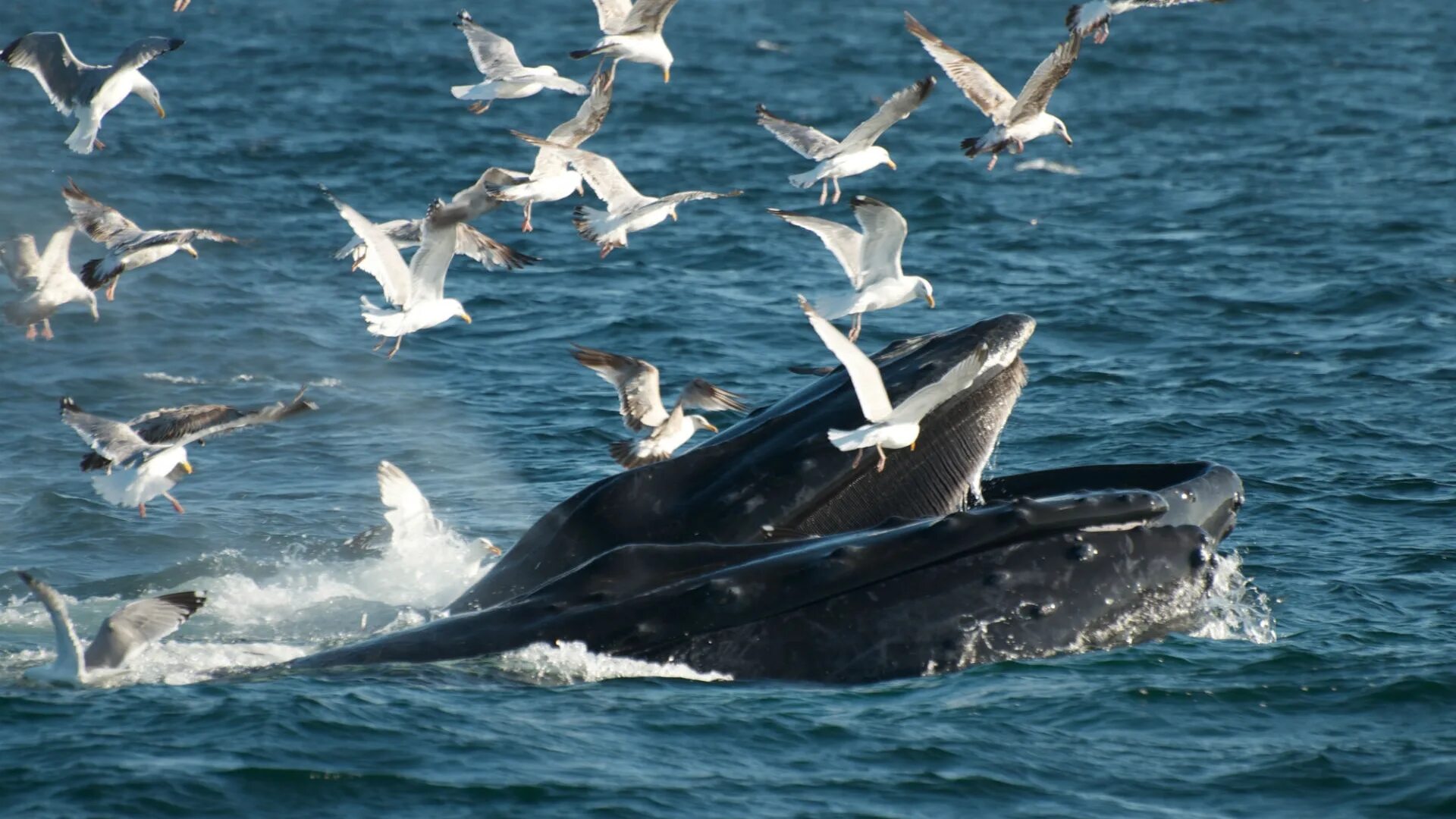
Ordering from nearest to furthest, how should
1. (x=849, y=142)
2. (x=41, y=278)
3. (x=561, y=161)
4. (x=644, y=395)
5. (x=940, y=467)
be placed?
(x=940, y=467) < (x=644, y=395) < (x=849, y=142) < (x=561, y=161) < (x=41, y=278)

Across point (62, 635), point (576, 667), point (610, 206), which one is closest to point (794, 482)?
point (576, 667)

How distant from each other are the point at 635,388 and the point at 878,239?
2.42 m

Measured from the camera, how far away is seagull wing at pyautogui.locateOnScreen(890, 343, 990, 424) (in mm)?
10094

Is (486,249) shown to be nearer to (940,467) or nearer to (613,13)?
(613,13)

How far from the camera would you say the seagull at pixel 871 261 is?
51.6 ft

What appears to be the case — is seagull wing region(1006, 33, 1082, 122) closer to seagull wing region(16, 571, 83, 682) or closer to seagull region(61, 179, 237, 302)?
seagull region(61, 179, 237, 302)

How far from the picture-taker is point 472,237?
17.0 meters

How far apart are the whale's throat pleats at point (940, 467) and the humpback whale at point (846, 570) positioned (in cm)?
2

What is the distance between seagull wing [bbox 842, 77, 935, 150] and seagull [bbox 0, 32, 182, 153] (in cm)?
666

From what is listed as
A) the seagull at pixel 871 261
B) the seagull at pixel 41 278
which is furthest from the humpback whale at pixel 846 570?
the seagull at pixel 41 278

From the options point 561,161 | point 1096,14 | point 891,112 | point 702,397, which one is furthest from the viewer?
point 1096,14

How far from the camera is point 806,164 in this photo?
36531mm

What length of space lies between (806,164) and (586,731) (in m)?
27.9

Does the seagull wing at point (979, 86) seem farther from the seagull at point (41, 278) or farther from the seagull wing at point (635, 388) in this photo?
the seagull at point (41, 278)
